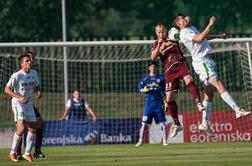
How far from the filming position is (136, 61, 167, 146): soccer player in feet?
→ 83.7

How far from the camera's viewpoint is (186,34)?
1967 centimetres

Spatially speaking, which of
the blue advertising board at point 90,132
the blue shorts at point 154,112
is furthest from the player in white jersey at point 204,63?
the blue advertising board at point 90,132

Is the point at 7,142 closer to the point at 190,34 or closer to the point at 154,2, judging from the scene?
the point at 190,34

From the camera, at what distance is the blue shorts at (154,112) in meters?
25.7

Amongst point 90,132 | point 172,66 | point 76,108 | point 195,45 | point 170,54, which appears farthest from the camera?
point 76,108

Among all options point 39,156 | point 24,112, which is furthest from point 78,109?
point 24,112

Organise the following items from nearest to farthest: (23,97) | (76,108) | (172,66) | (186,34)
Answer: (23,97) → (186,34) → (172,66) → (76,108)

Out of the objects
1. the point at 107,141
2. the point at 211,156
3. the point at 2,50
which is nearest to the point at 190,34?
the point at 211,156

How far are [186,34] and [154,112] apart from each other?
21.0 ft

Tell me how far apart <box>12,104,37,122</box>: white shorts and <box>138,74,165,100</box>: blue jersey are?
6.39 meters

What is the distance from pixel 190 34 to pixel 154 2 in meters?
36.2

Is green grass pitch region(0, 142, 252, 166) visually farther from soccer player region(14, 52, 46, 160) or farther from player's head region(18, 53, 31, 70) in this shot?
player's head region(18, 53, 31, 70)

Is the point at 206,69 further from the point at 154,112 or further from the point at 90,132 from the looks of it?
the point at 90,132

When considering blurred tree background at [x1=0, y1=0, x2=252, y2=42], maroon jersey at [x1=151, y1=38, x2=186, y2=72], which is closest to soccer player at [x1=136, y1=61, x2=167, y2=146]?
maroon jersey at [x1=151, y1=38, x2=186, y2=72]
